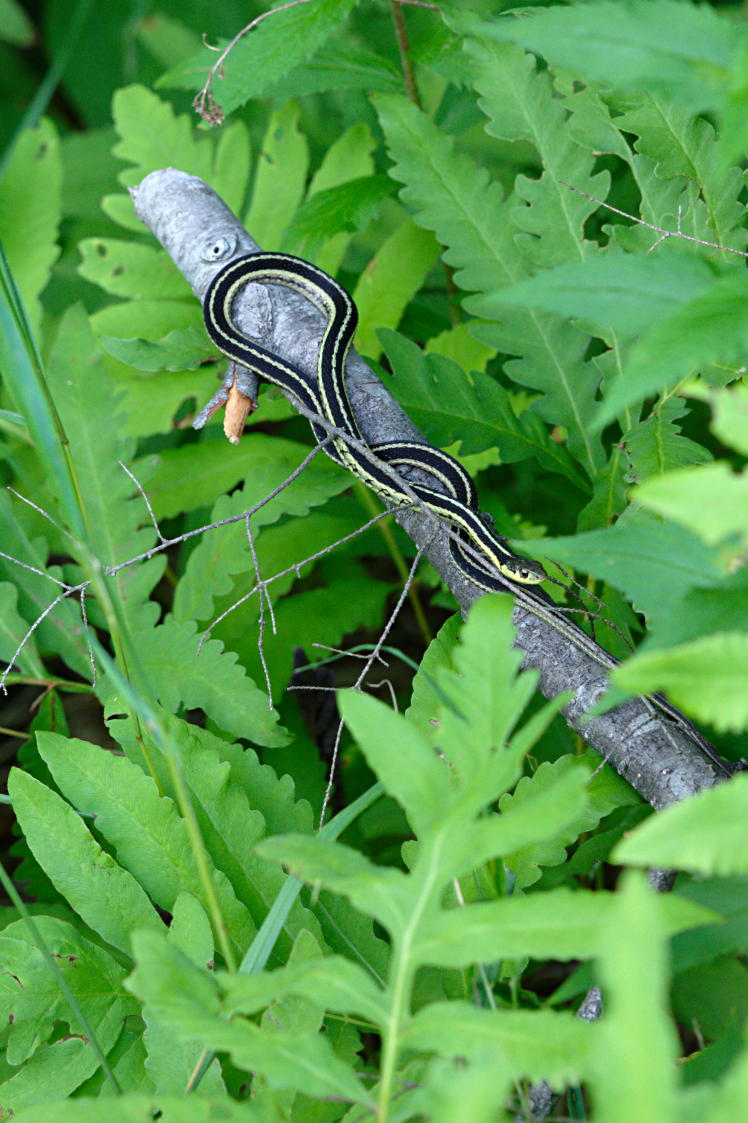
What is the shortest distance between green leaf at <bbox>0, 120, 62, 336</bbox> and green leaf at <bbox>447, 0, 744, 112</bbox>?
2881 mm

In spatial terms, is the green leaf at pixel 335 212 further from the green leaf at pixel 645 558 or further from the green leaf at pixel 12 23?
the green leaf at pixel 12 23

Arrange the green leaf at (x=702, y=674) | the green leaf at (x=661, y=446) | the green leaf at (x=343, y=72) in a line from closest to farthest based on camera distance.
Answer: the green leaf at (x=702, y=674), the green leaf at (x=661, y=446), the green leaf at (x=343, y=72)

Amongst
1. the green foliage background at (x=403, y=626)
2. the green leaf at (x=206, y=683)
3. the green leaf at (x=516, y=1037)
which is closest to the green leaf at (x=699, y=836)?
the green foliage background at (x=403, y=626)

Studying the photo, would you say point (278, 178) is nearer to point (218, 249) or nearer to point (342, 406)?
point (218, 249)

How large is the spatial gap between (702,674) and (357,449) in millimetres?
1322

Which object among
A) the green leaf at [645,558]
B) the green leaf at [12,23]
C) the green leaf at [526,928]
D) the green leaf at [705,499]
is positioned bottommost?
the green leaf at [526,928]

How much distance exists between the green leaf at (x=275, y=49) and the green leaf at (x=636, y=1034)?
258 centimetres

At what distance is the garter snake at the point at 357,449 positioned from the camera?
218cm

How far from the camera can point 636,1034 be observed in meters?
0.83

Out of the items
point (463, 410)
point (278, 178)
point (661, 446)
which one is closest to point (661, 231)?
point (661, 446)

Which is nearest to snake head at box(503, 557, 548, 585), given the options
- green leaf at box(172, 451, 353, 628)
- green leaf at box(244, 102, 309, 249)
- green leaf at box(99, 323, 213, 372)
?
green leaf at box(172, 451, 353, 628)

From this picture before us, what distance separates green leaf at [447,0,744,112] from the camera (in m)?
1.26

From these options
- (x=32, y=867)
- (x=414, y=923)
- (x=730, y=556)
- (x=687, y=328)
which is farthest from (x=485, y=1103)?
(x=32, y=867)

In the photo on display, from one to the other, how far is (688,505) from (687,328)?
0.37 meters
